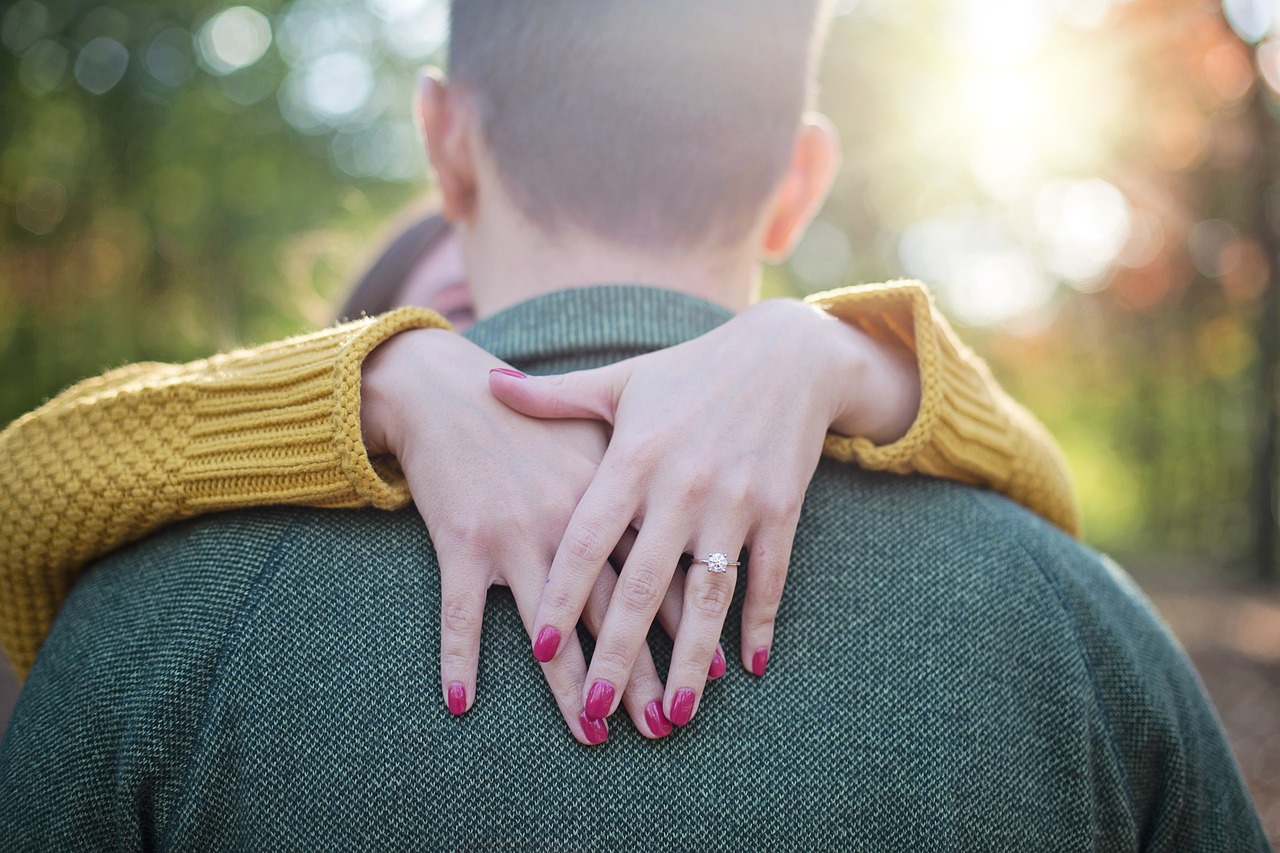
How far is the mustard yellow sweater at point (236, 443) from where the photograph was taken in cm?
114

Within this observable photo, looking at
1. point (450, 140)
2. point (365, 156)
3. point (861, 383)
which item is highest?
point (450, 140)

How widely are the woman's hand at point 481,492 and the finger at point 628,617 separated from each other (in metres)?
0.03

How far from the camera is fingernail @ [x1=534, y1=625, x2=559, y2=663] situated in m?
1.00

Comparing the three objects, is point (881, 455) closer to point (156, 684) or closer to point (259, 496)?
point (259, 496)

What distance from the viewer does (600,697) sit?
99 centimetres

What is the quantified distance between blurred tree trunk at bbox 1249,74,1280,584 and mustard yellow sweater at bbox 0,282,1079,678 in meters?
7.84

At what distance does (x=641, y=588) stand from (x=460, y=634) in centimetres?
22

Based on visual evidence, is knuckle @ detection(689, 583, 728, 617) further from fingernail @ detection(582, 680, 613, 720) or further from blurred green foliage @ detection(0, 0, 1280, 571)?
blurred green foliage @ detection(0, 0, 1280, 571)

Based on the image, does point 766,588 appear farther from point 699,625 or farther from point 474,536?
point 474,536

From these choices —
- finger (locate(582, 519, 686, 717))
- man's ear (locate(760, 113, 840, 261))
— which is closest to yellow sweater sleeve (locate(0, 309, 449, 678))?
finger (locate(582, 519, 686, 717))

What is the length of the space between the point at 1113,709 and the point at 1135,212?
10606mm

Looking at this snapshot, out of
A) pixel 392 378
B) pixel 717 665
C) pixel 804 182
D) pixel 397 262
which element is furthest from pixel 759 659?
pixel 397 262

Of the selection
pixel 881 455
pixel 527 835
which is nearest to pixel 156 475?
pixel 527 835

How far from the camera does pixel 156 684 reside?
104cm
